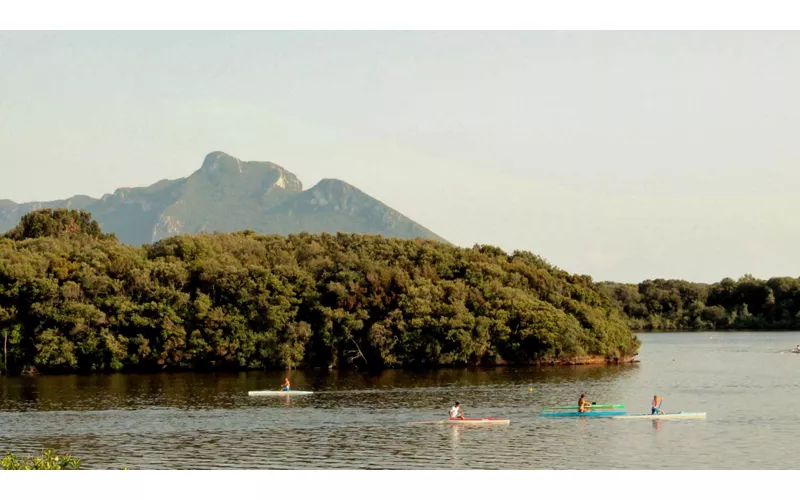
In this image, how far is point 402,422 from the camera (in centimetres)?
4747

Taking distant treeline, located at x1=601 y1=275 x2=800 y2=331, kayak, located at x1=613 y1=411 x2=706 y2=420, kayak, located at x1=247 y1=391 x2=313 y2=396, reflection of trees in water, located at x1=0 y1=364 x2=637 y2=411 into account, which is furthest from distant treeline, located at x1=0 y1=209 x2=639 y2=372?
distant treeline, located at x1=601 y1=275 x2=800 y2=331

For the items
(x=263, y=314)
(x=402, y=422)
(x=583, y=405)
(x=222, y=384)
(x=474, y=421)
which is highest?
(x=263, y=314)

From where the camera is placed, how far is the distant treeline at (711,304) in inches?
5935

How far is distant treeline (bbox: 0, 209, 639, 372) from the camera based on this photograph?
81.6m

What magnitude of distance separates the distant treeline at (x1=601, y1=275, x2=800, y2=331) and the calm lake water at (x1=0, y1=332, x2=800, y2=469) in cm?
7893

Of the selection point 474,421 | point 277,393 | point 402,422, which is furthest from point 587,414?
point 277,393

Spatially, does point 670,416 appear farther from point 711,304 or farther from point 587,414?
point 711,304

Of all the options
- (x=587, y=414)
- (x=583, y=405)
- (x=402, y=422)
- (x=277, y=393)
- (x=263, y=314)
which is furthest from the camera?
(x=263, y=314)

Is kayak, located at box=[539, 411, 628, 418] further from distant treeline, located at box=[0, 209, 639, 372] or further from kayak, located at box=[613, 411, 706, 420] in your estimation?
distant treeline, located at box=[0, 209, 639, 372]

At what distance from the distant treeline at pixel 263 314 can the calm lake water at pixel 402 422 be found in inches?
217

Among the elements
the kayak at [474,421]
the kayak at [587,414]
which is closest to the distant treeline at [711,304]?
the kayak at [587,414]

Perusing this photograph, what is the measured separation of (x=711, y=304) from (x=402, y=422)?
419 ft

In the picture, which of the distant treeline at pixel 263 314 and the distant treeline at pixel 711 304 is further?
the distant treeline at pixel 711 304

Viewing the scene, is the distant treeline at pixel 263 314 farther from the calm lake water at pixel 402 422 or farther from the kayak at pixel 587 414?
the kayak at pixel 587 414
